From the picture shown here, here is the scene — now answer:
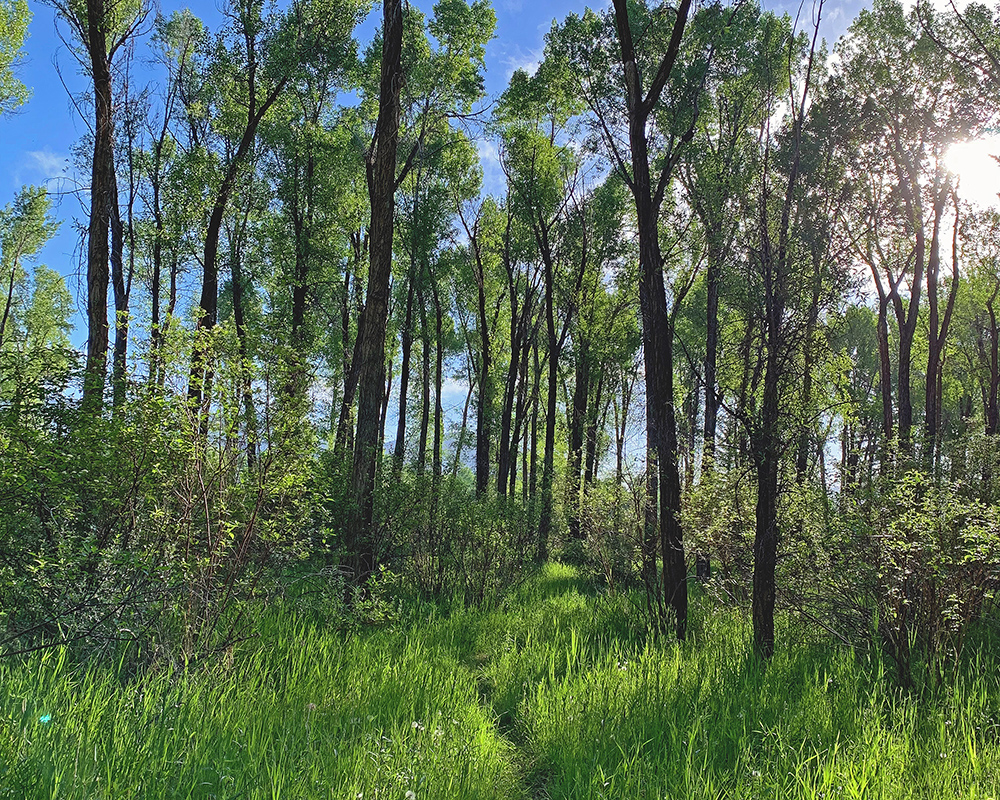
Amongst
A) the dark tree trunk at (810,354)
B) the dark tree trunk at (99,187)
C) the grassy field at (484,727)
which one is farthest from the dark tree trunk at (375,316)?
the dark tree trunk at (810,354)

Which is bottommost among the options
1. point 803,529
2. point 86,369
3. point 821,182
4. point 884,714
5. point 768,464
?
point 884,714

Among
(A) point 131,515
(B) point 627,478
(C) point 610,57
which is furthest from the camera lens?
(C) point 610,57

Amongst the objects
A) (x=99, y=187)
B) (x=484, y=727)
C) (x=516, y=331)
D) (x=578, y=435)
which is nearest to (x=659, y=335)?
(x=484, y=727)

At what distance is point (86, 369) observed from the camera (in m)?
5.05

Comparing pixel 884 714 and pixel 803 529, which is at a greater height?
pixel 803 529

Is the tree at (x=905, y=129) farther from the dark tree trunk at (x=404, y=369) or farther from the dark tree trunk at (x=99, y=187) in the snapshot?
the dark tree trunk at (x=99, y=187)

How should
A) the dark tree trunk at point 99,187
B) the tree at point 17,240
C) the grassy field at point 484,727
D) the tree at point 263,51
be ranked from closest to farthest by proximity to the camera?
the grassy field at point 484,727, the dark tree trunk at point 99,187, the tree at point 263,51, the tree at point 17,240

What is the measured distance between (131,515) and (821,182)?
7652 millimetres

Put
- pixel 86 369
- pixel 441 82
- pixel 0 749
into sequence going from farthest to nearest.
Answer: pixel 441 82 → pixel 86 369 → pixel 0 749

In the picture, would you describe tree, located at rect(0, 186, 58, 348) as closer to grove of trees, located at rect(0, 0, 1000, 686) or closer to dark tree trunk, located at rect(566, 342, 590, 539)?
grove of trees, located at rect(0, 0, 1000, 686)

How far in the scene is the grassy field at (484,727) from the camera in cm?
259

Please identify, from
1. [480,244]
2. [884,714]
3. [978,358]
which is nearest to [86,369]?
[884,714]

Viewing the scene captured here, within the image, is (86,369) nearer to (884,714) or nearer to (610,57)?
(884,714)

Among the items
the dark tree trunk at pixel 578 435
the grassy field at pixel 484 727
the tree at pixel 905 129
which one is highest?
the tree at pixel 905 129
